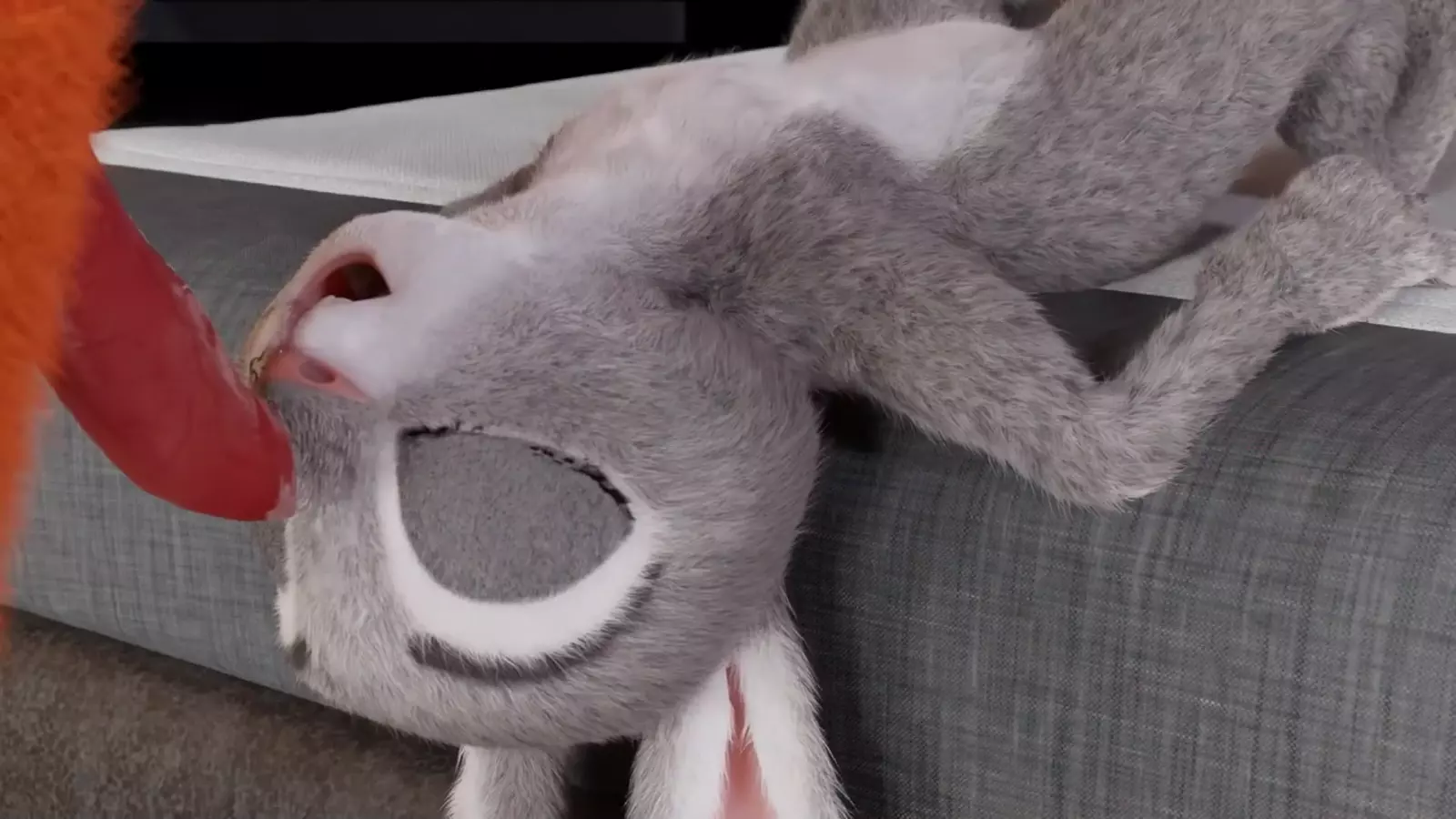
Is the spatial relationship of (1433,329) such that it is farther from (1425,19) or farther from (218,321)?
(218,321)

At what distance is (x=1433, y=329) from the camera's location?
60 cm

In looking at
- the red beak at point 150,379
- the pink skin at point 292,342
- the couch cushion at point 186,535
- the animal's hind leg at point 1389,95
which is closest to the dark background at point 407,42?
the couch cushion at point 186,535

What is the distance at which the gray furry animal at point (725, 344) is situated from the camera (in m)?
0.47

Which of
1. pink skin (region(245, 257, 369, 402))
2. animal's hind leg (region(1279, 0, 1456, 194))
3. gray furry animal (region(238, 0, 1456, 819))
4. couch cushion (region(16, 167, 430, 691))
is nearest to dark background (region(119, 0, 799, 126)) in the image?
couch cushion (region(16, 167, 430, 691))

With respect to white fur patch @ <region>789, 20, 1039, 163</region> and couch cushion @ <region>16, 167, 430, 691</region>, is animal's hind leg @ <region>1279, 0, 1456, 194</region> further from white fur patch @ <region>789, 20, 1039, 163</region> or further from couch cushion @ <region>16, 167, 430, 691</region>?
couch cushion @ <region>16, 167, 430, 691</region>

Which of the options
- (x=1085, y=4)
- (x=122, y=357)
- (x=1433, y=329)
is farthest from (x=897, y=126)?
(x=122, y=357)

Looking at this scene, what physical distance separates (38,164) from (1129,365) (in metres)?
0.41

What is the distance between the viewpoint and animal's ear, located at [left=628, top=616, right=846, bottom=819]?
0.53m

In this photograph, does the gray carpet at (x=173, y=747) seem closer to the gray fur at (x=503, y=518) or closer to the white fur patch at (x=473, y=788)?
the white fur patch at (x=473, y=788)

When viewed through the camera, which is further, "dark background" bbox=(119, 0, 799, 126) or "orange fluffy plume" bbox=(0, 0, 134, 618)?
"dark background" bbox=(119, 0, 799, 126)

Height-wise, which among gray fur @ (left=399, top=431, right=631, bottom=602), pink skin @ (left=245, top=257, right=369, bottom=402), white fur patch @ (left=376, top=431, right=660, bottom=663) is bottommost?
white fur patch @ (left=376, top=431, right=660, bottom=663)

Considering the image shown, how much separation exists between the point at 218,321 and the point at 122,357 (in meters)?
0.48

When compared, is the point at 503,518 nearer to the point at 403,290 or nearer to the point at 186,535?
the point at 403,290

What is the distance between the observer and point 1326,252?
1.81 feet
